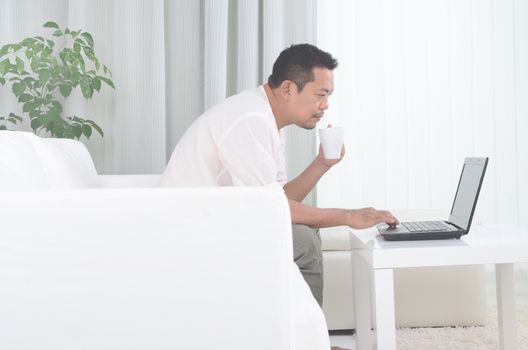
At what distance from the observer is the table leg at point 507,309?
1.60 m

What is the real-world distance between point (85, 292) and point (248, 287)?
253 millimetres

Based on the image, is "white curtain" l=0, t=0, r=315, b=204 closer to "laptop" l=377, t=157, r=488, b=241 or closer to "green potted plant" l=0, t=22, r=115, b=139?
"green potted plant" l=0, t=22, r=115, b=139

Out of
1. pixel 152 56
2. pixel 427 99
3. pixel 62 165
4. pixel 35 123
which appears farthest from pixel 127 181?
pixel 427 99

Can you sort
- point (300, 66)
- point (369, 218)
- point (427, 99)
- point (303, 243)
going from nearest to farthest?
point (369, 218), point (303, 243), point (300, 66), point (427, 99)

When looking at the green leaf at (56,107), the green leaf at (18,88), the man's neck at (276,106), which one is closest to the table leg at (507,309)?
the man's neck at (276,106)

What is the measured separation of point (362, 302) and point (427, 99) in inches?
75.9

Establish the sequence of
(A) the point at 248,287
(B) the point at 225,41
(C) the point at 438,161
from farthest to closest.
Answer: (C) the point at 438,161, (B) the point at 225,41, (A) the point at 248,287

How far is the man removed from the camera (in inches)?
62.4

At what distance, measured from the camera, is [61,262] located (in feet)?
3.18

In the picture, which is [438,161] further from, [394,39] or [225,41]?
[225,41]

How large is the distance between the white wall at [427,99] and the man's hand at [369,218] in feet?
5.71

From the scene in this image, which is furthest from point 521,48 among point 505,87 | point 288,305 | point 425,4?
point 288,305

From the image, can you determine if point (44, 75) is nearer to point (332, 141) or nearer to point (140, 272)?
point (332, 141)

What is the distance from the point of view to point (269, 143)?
1.62 meters
